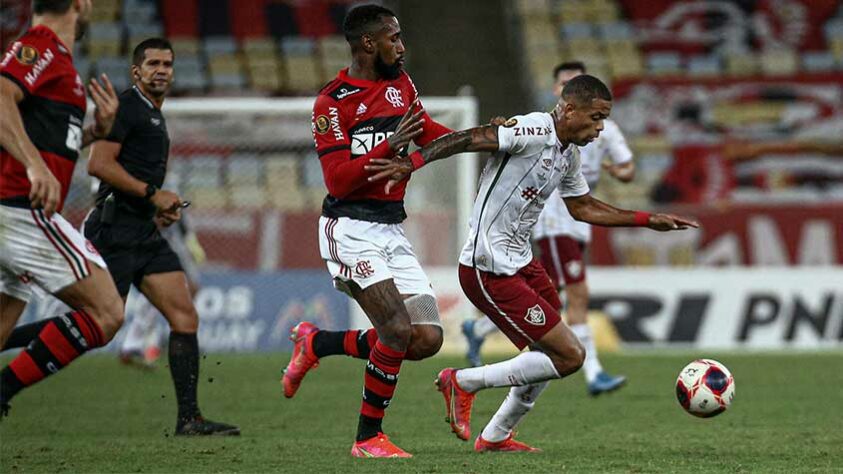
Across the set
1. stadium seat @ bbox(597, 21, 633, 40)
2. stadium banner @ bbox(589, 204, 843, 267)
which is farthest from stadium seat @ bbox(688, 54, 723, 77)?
stadium banner @ bbox(589, 204, 843, 267)

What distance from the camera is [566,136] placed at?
6.86m

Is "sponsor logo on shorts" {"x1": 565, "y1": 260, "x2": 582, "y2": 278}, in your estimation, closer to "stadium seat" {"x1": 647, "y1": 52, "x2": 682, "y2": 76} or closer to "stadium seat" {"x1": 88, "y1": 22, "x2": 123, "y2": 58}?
"stadium seat" {"x1": 88, "y1": 22, "x2": 123, "y2": 58}

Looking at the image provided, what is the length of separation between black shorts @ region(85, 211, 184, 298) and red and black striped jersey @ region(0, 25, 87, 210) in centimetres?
162

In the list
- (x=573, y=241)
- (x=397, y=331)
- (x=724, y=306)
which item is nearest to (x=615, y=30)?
(x=724, y=306)

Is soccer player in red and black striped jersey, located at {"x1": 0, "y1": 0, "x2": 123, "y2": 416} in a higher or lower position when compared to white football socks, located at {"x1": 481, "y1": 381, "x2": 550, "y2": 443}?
higher

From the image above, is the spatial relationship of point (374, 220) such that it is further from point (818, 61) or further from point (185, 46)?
point (818, 61)

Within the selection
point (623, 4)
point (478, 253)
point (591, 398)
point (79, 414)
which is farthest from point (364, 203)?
point (623, 4)

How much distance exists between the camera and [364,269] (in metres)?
6.85

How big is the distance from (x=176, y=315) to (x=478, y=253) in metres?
2.15

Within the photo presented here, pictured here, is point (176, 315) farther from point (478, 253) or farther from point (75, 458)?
point (478, 253)

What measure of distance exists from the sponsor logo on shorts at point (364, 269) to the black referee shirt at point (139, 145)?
→ 1666mm

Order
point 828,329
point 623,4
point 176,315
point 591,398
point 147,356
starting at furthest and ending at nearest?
point 623,4 → point 828,329 → point 147,356 → point 591,398 → point 176,315

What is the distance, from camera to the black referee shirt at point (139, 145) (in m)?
7.79

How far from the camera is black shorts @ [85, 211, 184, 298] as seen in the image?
792 cm
